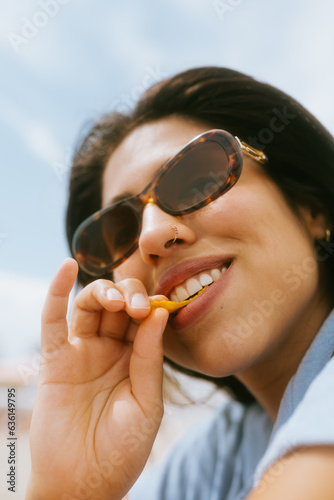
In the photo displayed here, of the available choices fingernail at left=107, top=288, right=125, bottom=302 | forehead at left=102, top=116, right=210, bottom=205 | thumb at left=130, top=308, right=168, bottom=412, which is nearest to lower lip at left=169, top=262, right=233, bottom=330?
thumb at left=130, top=308, right=168, bottom=412

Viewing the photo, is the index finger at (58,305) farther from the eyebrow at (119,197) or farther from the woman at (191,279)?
the eyebrow at (119,197)

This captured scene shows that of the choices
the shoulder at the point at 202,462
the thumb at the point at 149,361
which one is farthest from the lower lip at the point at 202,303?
the shoulder at the point at 202,462

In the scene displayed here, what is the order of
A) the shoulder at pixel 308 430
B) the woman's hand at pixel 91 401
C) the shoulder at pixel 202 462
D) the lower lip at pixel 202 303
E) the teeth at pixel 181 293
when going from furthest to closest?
the shoulder at pixel 202 462, the teeth at pixel 181 293, the lower lip at pixel 202 303, the woman's hand at pixel 91 401, the shoulder at pixel 308 430

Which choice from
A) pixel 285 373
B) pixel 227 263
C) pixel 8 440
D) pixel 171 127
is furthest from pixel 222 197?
pixel 8 440

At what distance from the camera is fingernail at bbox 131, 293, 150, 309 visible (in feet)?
4.39

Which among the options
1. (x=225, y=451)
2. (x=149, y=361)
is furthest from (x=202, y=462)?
(x=149, y=361)

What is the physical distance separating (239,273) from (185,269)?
0.68 feet

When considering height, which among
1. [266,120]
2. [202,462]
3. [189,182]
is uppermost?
[266,120]

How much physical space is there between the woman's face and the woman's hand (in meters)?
0.15

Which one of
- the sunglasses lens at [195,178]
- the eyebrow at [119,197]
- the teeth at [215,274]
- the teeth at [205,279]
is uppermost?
the sunglasses lens at [195,178]

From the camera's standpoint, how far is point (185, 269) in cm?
149

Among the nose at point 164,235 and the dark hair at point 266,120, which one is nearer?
the nose at point 164,235

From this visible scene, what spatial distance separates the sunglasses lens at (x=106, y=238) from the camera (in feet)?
5.69

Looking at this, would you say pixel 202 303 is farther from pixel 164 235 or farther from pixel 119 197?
pixel 119 197
